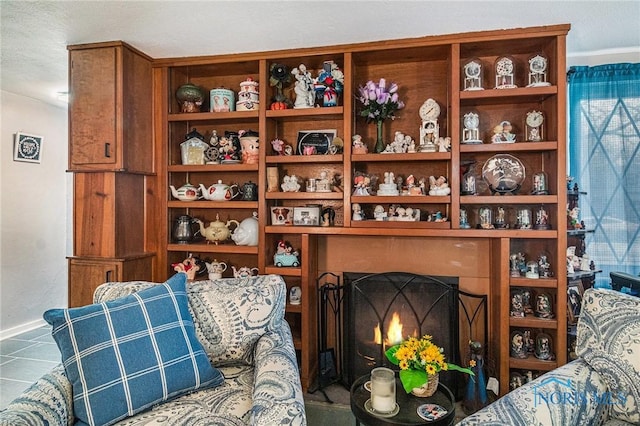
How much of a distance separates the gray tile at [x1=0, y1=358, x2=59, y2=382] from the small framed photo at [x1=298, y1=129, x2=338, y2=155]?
2.43 metres

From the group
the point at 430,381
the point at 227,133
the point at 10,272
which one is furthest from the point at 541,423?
the point at 10,272

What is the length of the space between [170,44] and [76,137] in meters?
0.83

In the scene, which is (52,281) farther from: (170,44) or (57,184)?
(170,44)

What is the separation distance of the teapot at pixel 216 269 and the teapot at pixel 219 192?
468 millimetres

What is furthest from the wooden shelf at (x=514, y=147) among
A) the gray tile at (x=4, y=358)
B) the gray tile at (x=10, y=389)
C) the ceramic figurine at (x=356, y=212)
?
the gray tile at (x=4, y=358)

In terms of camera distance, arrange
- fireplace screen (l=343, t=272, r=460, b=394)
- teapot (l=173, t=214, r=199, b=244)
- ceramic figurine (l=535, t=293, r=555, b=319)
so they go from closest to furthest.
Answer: ceramic figurine (l=535, t=293, r=555, b=319)
fireplace screen (l=343, t=272, r=460, b=394)
teapot (l=173, t=214, r=199, b=244)

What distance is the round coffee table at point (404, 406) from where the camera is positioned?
136 cm

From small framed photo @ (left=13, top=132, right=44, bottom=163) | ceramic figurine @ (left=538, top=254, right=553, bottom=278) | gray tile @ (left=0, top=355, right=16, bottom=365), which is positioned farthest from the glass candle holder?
small framed photo @ (left=13, top=132, right=44, bottom=163)

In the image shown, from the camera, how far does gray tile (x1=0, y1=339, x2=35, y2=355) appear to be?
3106mm

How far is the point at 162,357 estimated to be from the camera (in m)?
1.35

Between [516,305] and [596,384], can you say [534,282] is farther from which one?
[596,384]

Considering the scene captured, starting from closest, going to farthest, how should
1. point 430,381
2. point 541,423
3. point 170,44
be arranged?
1. point 541,423
2. point 430,381
3. point 170,44

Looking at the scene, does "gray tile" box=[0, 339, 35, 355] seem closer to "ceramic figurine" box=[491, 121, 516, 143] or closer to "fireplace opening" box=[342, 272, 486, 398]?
"fireplace opening" box=[342, 272, 486, 398]

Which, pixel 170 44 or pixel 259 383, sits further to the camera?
pixel 170 44
